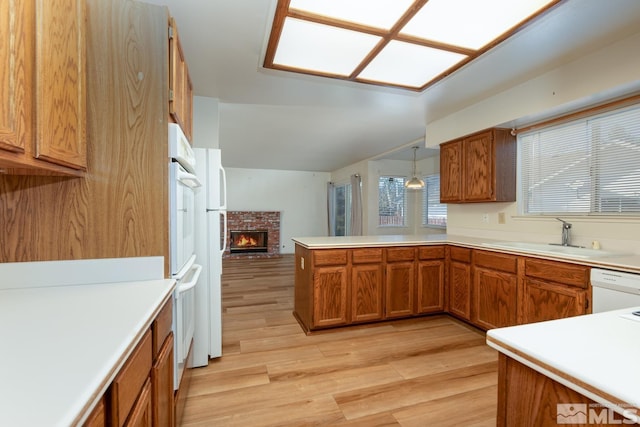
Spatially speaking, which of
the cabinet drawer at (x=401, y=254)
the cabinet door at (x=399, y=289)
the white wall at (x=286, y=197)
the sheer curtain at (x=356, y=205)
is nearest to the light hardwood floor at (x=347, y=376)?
the cabinet door at (x=399, y=289)

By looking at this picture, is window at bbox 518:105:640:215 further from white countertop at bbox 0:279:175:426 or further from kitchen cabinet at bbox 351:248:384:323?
white countertop at bbox 0:279:175:426

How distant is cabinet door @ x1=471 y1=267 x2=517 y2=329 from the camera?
7.91 feet

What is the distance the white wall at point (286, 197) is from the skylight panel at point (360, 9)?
19.9 ft

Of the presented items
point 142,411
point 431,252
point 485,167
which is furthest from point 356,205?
point 142,411

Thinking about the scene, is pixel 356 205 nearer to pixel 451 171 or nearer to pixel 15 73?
pixel 451 171

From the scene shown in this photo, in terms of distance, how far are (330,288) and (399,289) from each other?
787mm

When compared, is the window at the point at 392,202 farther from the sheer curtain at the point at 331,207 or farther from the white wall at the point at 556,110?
the white wall at the point at 556,110

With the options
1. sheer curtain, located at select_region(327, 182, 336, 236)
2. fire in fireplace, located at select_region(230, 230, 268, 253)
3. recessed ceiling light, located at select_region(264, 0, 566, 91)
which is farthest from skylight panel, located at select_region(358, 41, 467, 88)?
fire in fireplace, located at select_region(230, 230, 268, 253)

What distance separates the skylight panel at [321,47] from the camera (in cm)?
174

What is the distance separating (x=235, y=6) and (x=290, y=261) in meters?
5.36

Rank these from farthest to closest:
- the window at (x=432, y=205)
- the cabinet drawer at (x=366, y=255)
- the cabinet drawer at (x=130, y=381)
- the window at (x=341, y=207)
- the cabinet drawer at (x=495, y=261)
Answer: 1. the window at (x=341, y=207)
2. the window at (x=432, y=205)
3. the cabinet drawer at (x=366, y=255)
4. the cabinet drawer at (x=495, y=261)
5. the cabinet drawer at (x=130, y=381)

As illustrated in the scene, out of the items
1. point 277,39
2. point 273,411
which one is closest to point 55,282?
point 273,411

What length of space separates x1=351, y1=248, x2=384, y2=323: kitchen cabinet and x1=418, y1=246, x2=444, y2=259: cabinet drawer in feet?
1.60

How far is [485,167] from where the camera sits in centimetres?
301
